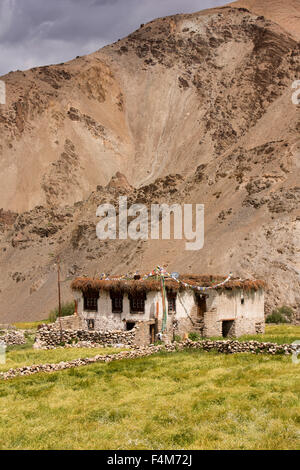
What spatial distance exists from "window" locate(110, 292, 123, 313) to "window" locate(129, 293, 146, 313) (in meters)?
0.75

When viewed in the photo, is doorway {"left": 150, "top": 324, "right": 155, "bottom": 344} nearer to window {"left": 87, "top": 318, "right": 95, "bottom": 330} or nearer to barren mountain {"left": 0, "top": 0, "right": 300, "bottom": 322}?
window {"left": 87, "top": 318, "right": 95, "bottom": 330}

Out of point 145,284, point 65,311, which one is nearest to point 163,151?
point 65,311

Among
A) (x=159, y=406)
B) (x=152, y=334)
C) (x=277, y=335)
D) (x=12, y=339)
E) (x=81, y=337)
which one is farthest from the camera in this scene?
(x=12, y=339)

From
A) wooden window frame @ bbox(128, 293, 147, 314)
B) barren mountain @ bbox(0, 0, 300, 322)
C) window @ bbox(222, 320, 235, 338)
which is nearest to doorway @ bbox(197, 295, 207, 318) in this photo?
window @ bbox(222, 320, 235, 338)

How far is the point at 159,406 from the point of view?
14.6 m

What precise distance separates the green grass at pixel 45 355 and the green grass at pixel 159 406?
2.49 metres

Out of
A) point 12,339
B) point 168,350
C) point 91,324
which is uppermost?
point 91,324

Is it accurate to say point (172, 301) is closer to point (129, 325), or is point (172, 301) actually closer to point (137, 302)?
point (137, 302)

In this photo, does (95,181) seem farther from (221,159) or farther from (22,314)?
(22,314)

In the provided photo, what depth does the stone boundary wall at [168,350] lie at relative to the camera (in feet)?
66.3

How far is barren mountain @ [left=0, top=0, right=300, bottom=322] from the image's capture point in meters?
51.9

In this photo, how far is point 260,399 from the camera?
14.7 meters

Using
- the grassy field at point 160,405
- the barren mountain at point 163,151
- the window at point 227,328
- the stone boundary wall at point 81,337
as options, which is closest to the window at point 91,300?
the stone boundary wall at point 81,337

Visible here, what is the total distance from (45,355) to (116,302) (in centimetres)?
672
